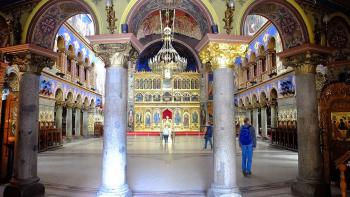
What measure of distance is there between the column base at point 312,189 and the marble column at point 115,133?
12.4 ft

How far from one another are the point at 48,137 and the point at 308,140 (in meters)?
13.7

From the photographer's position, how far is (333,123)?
678 centimetres

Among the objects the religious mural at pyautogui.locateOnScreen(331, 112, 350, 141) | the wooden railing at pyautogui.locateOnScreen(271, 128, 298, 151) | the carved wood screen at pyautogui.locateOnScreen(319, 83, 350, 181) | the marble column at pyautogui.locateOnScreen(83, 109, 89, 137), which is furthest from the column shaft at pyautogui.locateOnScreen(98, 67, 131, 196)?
the marble column at pyautogui.locateOnScreen(83, 109, 89, 137)

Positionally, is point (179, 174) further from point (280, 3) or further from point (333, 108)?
point (280, 3)

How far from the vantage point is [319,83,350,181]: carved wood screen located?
6.59 m

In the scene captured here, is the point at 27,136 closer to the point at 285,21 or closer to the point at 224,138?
the point at 224,138

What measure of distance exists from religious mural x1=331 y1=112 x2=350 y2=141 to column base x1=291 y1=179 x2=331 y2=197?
51.5 inches

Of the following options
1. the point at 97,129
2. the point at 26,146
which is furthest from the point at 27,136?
the point at 97,129

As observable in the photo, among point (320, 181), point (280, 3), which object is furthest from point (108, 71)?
point (320, 181)

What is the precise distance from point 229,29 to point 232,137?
2.27m

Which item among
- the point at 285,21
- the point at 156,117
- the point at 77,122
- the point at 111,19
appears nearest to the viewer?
the point at 111,19

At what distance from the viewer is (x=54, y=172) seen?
8.69 meters

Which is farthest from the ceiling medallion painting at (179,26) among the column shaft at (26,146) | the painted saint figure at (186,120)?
the column shaft at (26,146)

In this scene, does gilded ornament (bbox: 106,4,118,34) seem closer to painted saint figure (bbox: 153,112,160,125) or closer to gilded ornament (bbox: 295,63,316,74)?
gilded ornament (bbox: 295,63,316,74)
